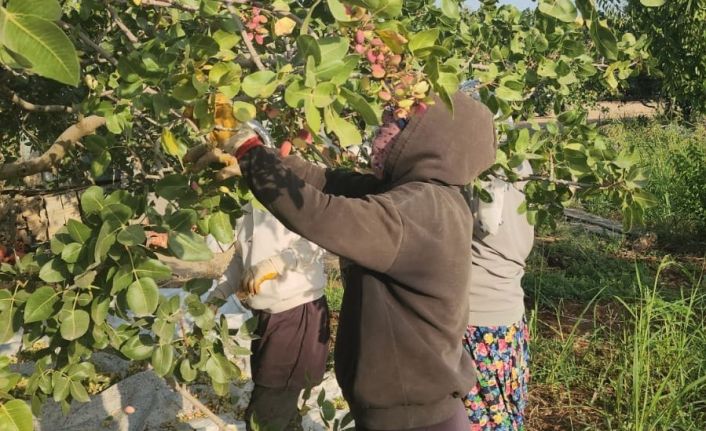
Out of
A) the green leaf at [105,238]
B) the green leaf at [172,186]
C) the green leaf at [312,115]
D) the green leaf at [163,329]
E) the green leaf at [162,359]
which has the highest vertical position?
the green leaf at [312,115]

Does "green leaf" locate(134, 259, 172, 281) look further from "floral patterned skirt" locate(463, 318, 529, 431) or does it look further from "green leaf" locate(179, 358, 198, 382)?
"floral patterned skirt" locate(463, 318, 529, 431)

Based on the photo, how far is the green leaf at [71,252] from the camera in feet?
3.58

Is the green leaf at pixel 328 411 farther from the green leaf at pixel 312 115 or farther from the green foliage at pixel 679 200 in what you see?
the green foliage at pixel 679 200

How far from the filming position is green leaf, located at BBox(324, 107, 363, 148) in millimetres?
877

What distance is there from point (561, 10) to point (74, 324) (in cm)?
94

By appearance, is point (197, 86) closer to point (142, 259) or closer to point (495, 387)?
point (142, 259)

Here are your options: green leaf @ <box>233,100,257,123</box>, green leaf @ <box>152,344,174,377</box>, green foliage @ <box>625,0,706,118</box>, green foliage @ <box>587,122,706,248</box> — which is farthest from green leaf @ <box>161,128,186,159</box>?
green foliage @ <box>625,0,706,118</box>

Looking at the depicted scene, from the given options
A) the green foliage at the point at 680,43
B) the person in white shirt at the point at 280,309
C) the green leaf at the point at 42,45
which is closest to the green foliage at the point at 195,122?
the green leaf at the point at 42,45

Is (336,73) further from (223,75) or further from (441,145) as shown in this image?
(441,145)

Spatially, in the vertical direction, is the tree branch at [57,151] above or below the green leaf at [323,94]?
below

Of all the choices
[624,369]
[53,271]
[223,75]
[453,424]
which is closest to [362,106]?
[223,75]

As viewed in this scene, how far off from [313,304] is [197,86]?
152cm

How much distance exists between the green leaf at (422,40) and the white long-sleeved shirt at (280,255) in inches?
52.8

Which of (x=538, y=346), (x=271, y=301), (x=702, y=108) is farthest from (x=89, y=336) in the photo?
(x=702, y=108)
